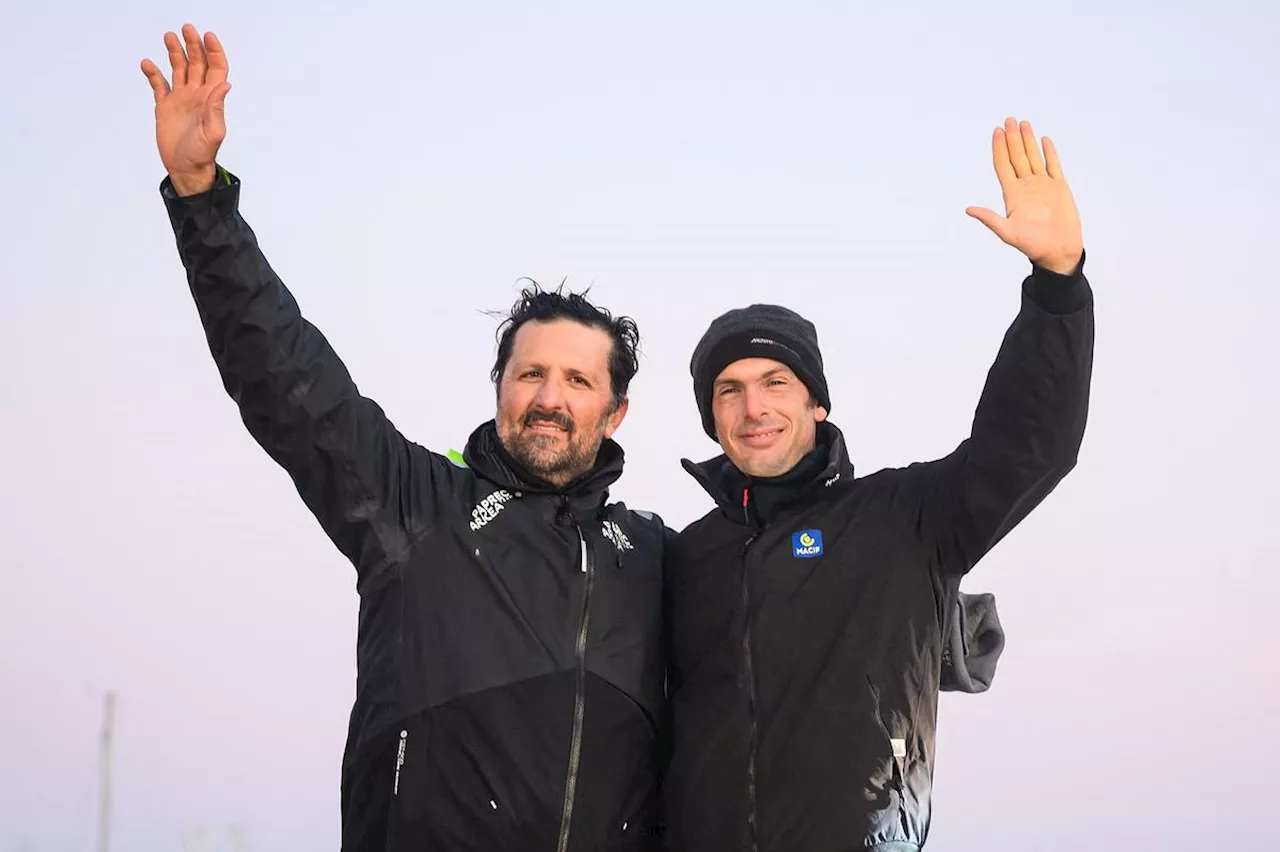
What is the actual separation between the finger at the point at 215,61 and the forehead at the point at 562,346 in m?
1.60

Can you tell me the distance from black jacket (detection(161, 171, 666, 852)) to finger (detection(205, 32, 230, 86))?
364 mm

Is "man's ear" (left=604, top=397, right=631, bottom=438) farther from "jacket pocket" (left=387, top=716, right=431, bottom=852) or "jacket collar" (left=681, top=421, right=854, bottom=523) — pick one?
"jacket pocket" (left=387, top=716, right=431, bottom=852)

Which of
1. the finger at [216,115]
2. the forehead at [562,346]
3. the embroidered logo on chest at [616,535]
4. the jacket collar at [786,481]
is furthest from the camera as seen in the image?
the forehead at [562,346]

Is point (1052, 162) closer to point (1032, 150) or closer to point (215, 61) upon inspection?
point (1032, 150)

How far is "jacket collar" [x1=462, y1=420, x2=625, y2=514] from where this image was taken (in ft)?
19.3

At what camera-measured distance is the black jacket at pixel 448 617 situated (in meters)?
5.26

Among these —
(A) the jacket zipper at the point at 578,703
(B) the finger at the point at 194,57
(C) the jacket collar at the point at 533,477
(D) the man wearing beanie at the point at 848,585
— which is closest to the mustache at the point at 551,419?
(C) the jacket collar at the point at 533,477

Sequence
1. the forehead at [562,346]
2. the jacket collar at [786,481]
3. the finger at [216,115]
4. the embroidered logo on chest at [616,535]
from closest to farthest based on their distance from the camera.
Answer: the finger at [216,115] < the jacket collar at [786,481] < the embroidered logo on chest at [616,535] < the forehead at [562,346]

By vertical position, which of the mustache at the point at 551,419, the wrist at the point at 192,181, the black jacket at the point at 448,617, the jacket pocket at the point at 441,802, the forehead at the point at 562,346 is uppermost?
the wrist at the point at 192,181

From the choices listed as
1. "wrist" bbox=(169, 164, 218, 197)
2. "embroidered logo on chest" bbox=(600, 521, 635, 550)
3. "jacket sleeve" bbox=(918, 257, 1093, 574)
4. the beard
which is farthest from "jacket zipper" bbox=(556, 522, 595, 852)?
"wrist" bbox=(169, 164, 218, 197)

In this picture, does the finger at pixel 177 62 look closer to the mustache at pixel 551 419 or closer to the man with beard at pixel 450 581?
the man with beard at pixel 450 581

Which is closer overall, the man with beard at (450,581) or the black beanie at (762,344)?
the man with beard at (450,581)

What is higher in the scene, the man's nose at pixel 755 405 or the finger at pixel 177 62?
the finger at pixel 177 62

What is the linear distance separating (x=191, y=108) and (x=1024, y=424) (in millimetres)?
2908
